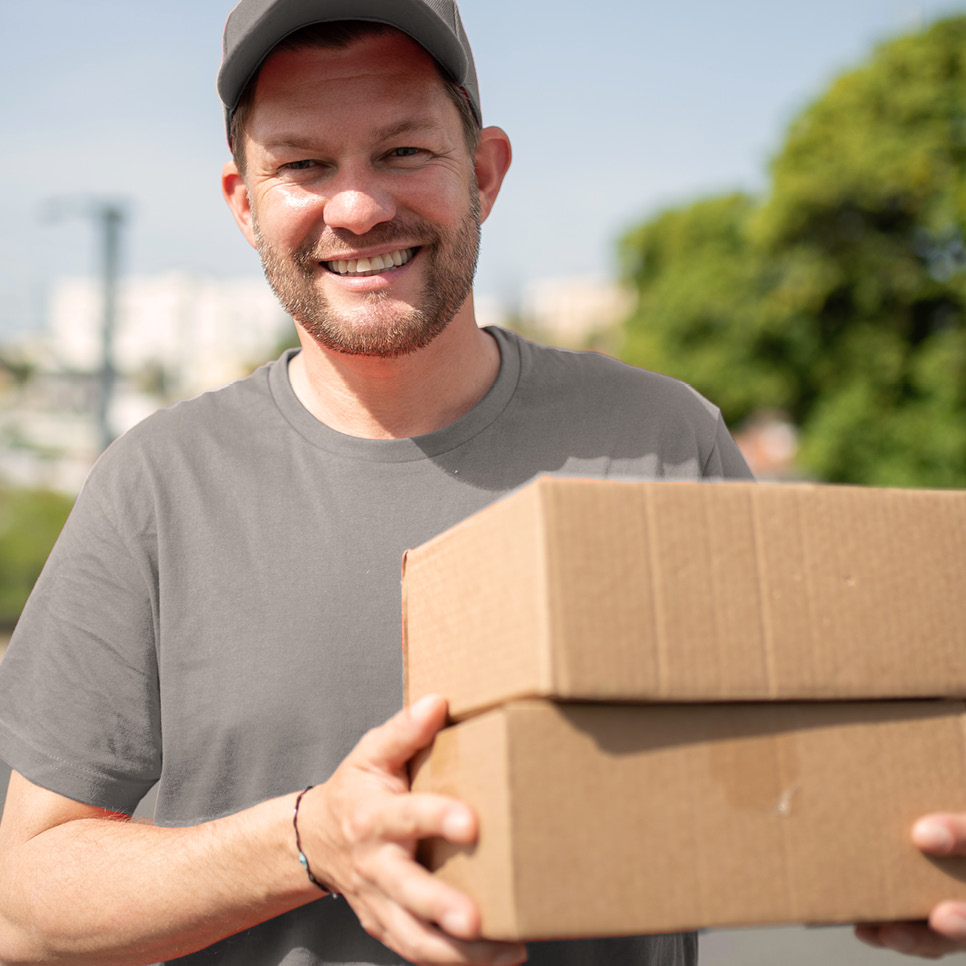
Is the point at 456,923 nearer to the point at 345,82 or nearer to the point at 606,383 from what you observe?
the point at 606,383

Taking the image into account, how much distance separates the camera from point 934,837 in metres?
1.25

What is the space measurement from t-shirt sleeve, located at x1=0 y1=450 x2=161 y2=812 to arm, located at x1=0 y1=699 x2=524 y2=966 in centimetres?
6

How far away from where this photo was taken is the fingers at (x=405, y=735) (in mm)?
1293

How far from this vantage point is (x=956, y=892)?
50.3 inches

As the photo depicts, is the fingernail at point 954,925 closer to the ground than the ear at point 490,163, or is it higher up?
closer to the ground

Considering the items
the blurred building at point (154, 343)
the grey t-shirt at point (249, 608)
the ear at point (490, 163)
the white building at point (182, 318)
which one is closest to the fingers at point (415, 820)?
the grey t-shirt at point (249, 608)

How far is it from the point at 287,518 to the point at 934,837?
108cm

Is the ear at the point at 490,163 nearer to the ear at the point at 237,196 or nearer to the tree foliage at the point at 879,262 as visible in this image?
the ear at the point at 237,196

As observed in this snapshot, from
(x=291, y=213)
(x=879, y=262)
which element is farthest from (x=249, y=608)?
(x=879, y=262)

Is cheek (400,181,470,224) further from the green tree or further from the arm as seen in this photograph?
the green tree

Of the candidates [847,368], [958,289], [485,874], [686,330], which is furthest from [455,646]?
[686,330]

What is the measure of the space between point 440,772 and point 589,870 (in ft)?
0.70

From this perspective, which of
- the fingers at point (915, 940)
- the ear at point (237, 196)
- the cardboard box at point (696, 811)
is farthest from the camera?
the ear at point (237, 196)

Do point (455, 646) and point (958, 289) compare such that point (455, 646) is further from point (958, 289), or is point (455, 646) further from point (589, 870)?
point (958, 289)
